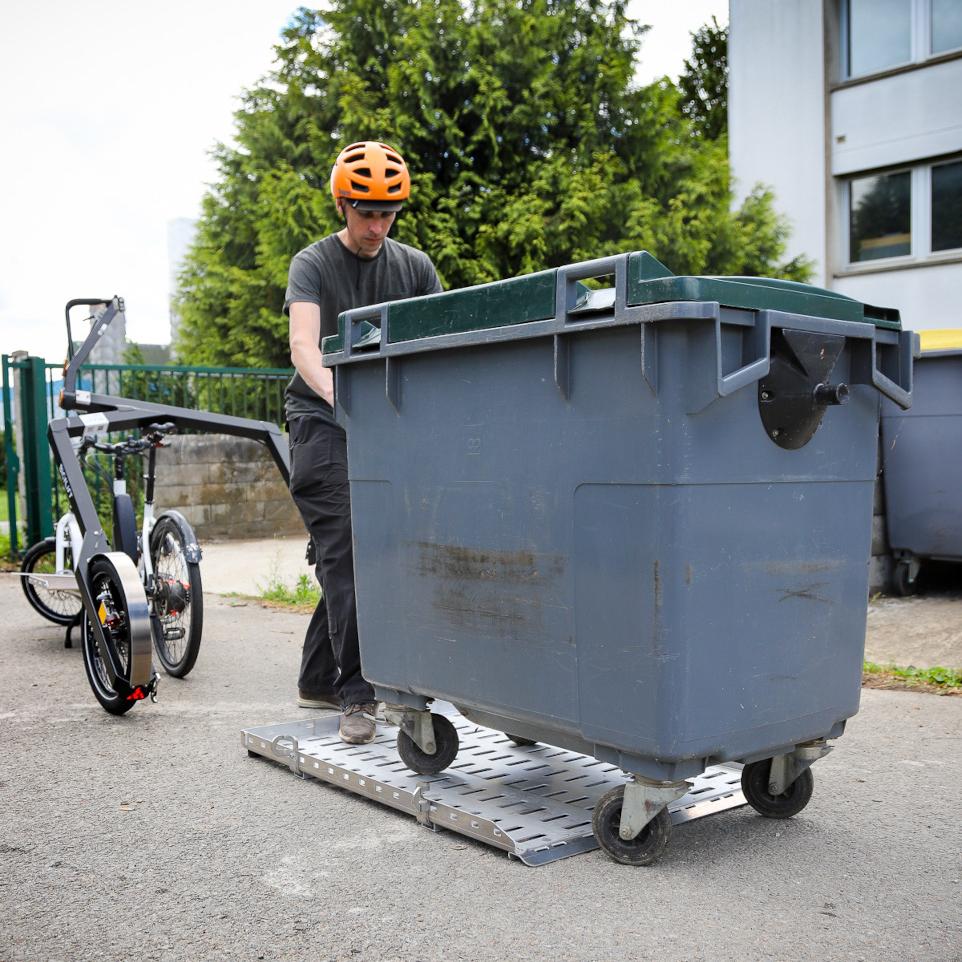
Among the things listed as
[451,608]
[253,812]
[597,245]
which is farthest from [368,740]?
[597,245]

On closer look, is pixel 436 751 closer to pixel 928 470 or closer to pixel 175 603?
pixel 175 603

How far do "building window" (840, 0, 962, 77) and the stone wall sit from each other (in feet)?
31.2

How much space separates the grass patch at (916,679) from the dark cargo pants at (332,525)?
2.22 metres

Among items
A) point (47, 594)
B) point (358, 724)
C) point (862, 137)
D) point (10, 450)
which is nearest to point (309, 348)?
point (358, 724)

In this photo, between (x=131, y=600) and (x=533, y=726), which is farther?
(x=131, y=600)

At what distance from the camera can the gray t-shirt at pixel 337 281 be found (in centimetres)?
399

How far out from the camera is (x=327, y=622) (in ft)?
13.8

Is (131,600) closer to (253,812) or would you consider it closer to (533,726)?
(253,812)

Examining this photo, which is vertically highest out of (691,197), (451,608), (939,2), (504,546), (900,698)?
(939,2)

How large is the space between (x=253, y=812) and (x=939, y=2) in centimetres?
1395

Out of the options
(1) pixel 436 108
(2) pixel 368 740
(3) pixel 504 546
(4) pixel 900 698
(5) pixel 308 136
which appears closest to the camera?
(3) pixel 504 546

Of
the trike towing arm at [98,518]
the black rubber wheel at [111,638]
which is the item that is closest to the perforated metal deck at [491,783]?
the trike towing arm at [98,518]

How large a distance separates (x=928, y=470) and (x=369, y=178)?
4630 mm

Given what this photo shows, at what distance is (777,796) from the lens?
3.05 m
